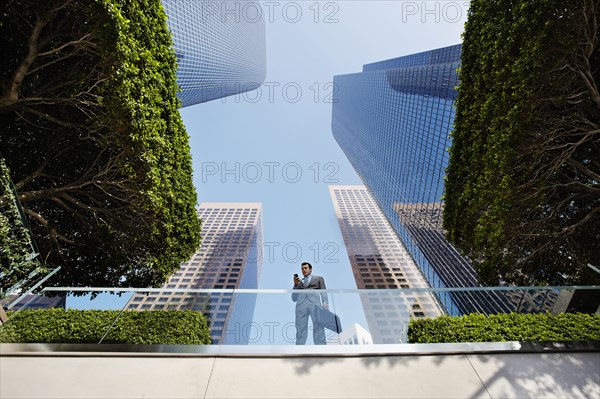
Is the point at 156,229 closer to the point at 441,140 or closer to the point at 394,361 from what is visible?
the point at 394,361

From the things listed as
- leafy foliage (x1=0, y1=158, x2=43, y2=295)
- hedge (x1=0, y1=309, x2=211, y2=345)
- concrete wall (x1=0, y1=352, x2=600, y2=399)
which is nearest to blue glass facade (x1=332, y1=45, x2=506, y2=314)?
concrete wall (x1=0, y1=352, x2=600, y2=399)

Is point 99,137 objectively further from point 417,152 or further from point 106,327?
point 417,152

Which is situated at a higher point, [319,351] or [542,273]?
[319,351]

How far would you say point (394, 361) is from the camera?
4469 millimetres

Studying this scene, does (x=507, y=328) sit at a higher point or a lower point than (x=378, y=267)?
higher

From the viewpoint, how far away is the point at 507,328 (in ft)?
20.0

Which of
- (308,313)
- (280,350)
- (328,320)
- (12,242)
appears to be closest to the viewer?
(280,350)

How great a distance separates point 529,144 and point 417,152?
2191 inches

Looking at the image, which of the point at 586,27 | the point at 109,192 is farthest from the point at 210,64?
the point at 586,27

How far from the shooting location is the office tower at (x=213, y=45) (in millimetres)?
57456

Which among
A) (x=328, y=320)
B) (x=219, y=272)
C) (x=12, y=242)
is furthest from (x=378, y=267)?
(x=12, y=242)

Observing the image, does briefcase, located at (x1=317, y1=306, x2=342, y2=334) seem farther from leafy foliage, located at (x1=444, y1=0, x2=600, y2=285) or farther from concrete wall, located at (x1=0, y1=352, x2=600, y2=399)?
leafy foliage, located at (x1=444, y1=0, x2=600, y2=285)

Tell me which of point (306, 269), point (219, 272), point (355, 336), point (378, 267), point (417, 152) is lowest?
point (219, 272)

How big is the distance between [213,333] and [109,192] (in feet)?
21.4
